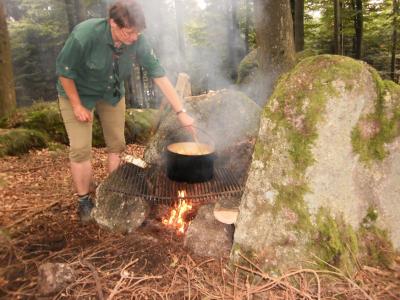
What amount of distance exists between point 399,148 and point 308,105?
35.3 inches

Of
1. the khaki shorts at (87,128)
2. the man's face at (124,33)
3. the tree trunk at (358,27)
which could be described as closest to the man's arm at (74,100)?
the khaki shorts at (87,128)

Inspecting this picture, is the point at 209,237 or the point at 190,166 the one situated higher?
the point at 190,166

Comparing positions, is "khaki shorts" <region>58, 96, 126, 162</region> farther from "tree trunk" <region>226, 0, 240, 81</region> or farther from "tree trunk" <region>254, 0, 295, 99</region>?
"tree trunk" <region>226, 0, 240, 81</region>

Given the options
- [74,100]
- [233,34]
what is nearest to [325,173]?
[74,100]

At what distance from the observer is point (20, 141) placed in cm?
645

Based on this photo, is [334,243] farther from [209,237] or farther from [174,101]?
[174,101]

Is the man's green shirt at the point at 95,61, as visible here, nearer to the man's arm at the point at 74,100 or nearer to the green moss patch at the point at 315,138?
the man's arm at the point at 74,100

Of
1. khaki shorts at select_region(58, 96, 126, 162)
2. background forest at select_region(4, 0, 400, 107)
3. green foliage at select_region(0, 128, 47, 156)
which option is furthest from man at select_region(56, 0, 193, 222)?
background forest at select_region(4, 0, 400, 107)

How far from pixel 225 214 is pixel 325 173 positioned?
1055 millimetres

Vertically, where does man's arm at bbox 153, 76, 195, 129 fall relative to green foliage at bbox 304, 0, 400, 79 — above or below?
below

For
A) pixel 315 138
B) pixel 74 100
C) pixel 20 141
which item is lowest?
pixel 20 141

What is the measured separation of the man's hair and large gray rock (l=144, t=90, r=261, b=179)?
1692 millimetres

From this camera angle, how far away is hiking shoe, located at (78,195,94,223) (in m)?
3.62

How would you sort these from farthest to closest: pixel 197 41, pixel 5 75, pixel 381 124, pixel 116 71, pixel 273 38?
pixel 197 41, pixel 5 75, pixel 273 38, pixel 116 71, pixel 381 124
